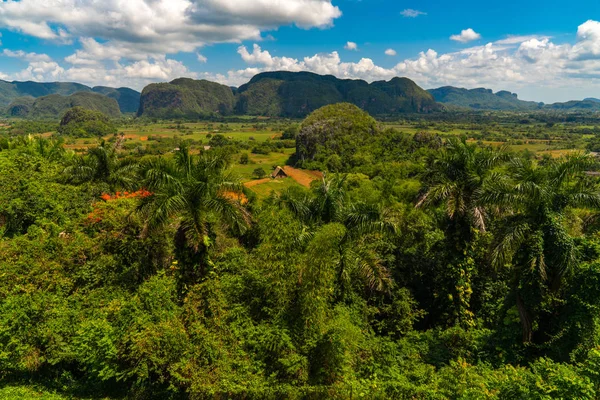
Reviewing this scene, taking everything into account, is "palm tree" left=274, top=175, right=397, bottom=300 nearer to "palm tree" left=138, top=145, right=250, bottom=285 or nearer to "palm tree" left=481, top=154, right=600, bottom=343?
"palm tree" left=138, top=145, right=250, bottom=285

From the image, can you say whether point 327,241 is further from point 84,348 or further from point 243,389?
point 84,348

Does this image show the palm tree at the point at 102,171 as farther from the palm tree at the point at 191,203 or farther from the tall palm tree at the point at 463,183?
the tall palm tree at the point at 463,183

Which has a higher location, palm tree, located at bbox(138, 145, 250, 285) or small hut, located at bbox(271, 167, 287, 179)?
palm tree, located at bbox(138, 145, 250, 285)

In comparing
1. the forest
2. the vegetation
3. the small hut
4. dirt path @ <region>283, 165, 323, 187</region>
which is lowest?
dirt path @ <region>283, 165, 323, 187</region>

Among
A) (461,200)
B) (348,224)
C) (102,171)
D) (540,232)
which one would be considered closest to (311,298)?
(348,224)

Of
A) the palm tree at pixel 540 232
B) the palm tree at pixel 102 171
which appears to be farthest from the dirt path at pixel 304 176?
the palm tree at pixel 540 232

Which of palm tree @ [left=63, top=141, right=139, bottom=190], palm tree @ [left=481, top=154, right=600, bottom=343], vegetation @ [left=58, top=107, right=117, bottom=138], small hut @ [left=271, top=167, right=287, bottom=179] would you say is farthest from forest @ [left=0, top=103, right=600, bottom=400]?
vegetation @ [left=58, top=107, right=117, bottom=138]

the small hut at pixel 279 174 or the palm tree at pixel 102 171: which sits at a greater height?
the palm tree at pixel 102 171
